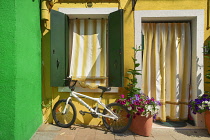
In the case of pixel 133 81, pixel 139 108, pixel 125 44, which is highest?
pixel 125 44

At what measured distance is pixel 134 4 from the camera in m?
3.96

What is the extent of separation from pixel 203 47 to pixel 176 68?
807mm

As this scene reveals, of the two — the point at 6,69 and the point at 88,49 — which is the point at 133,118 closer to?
the point at 88,49

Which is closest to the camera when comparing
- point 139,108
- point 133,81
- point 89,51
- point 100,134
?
point 139,108

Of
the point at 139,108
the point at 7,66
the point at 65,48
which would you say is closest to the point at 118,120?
the point at 139,108

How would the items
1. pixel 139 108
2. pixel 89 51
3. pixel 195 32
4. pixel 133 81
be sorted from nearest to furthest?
1. pixel 139 108
2. pixel 133 81
3. pixel 195 32
4. pixel 89 51

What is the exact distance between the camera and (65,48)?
13.4ft

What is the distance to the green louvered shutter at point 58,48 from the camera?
386 cm

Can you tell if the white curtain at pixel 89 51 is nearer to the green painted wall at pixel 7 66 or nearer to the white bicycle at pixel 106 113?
the white bicycle at pixel 106 113

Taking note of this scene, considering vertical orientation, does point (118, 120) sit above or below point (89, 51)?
below

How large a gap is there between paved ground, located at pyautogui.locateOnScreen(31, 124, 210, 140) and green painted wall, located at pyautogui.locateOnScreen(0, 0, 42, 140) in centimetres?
40

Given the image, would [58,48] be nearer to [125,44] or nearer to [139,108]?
[125,44]

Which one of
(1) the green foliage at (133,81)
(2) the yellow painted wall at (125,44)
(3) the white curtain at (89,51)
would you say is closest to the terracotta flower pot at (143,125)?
(1) the green foliage at (133,81)

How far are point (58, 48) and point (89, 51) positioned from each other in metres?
0.81
